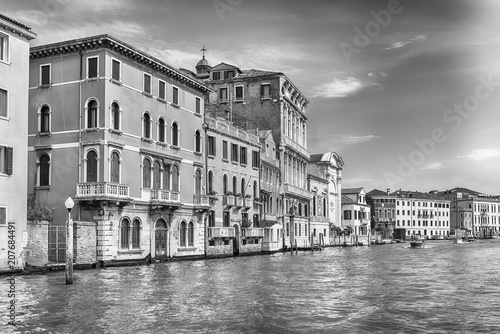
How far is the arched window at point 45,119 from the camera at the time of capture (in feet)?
109

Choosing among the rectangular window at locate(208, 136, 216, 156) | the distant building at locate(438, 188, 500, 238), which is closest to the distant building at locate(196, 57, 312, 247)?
the rectangular window at locate(208, 136, 216, 156)

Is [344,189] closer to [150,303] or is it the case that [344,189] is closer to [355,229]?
[355,229]

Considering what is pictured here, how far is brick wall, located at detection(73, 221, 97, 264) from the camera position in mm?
29906

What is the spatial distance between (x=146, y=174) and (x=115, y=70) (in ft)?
19.1

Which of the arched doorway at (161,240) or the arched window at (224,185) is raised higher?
the arched window at (224,185)

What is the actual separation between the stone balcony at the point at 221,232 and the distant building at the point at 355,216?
48.1 m

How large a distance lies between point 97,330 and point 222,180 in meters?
32.2

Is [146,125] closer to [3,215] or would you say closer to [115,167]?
[115,167]

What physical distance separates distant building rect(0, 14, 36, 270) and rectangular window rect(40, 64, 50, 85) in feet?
21.6

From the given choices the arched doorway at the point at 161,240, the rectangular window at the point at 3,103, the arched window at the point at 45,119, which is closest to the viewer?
the rectangular window at the point at 3,103

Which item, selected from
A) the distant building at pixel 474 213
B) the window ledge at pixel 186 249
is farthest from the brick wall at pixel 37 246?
the distant building at pixel 474 213

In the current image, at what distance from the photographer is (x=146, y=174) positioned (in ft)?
116

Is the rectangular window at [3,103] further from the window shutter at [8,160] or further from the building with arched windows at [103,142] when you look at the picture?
the building with arched windows at [103,142]

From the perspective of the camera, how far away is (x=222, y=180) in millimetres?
45031
